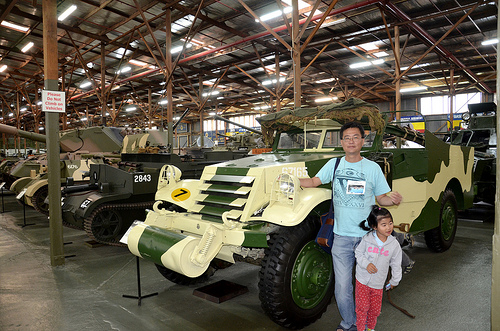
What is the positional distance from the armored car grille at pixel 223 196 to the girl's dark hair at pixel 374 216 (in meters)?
1.15

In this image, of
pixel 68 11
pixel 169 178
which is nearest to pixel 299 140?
pixel 169 178

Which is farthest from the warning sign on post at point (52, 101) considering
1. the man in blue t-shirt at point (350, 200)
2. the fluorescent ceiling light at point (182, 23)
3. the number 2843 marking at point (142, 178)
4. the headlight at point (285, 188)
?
the fluorescent ceiling light at point (182, 23)

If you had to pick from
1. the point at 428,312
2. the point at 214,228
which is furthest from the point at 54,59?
the point at 428,312

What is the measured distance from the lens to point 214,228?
323 cm

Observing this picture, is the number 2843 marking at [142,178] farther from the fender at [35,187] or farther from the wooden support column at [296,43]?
the wooden support column at [296,43]

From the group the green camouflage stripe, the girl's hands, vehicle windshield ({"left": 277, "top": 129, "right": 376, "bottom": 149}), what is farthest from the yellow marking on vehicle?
the girl's hands

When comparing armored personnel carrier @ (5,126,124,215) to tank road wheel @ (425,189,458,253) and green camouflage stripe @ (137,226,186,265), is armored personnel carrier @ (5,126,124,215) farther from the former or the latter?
tank road wheel @ (425,189,458,253)

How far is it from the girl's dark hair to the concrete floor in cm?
116

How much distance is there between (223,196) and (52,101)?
126 inches

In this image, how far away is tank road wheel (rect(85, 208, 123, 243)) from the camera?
250 inches

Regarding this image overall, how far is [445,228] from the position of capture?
228 inches

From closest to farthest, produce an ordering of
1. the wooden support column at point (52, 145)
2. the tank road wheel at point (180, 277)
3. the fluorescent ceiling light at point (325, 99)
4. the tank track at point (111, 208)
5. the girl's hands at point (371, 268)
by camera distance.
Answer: the girl's hands at point (371, 268), the tank road wheel at point (180, 277), the wooden support column at point (52, 145), the tank track at point (111, 208), the fluorescent ceiling light at point (325, 99)

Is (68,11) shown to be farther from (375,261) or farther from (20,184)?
(375,261)

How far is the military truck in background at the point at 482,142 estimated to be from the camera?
8.43 m
